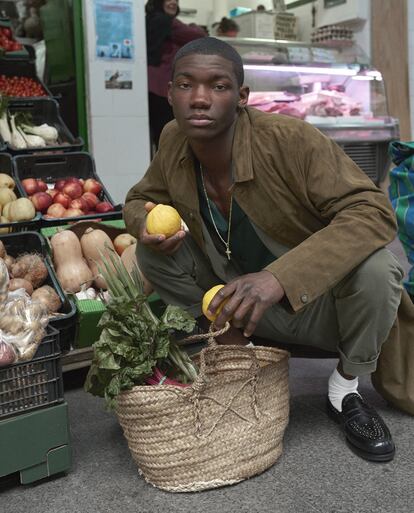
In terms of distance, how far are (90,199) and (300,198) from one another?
1.78 metres

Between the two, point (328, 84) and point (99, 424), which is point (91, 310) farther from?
point (328, 84)

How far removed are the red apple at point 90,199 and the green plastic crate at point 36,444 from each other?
5.73ft

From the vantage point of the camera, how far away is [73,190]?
3580 mm

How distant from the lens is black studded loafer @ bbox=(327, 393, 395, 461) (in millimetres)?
2018

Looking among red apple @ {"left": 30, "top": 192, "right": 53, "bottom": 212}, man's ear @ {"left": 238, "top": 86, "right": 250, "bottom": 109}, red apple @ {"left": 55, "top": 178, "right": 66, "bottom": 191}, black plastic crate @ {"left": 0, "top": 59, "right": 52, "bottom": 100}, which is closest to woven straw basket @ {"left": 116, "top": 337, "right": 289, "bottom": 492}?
man's ear @ {"left": 238, "top": 86, "right": 250, "bottom": 109}

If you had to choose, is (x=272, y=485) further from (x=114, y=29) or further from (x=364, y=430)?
(x=114, y=29)

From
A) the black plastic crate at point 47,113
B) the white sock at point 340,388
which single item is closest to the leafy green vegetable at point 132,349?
the white sock at point 340,388

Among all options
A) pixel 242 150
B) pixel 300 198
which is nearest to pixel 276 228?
pixel 300 198

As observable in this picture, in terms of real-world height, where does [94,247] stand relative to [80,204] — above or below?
below

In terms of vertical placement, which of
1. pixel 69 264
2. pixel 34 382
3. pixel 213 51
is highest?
pixel 213 51

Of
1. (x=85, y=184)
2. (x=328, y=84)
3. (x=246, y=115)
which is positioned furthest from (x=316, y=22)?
(x=246, y=115)

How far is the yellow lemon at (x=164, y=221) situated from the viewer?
212cm

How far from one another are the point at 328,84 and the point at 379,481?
5305mm

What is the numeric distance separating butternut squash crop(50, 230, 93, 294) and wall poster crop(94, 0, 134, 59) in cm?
284
